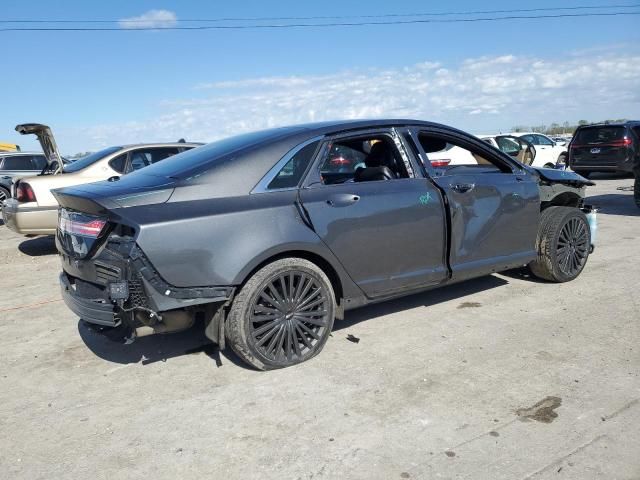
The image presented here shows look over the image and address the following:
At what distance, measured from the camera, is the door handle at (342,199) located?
387 centimetres

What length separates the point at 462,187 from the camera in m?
4.52

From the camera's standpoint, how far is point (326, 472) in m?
2.61

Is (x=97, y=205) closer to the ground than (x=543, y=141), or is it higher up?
closer to the ground

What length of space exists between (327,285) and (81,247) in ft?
5.38

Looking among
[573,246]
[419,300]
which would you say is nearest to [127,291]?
[419,300]

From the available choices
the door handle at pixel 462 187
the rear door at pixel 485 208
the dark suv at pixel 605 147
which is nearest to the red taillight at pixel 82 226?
the rear door at pixel 485 208

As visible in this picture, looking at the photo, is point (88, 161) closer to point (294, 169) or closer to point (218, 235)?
point (294, 169)

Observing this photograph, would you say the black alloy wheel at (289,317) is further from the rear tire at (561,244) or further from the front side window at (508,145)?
the front side window at (508,145)

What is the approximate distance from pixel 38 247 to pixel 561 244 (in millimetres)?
7872

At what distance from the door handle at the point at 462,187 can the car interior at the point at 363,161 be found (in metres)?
0.43

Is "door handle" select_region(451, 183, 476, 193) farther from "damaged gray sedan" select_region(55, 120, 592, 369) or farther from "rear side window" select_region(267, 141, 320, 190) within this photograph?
"rear side window" select_region(267, 141, 320, 190)

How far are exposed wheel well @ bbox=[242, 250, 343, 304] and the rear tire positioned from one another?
7.83ft

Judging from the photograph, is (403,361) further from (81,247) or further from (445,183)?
(81,247)

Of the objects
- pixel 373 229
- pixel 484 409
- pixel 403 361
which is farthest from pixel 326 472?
pixel 373 229
